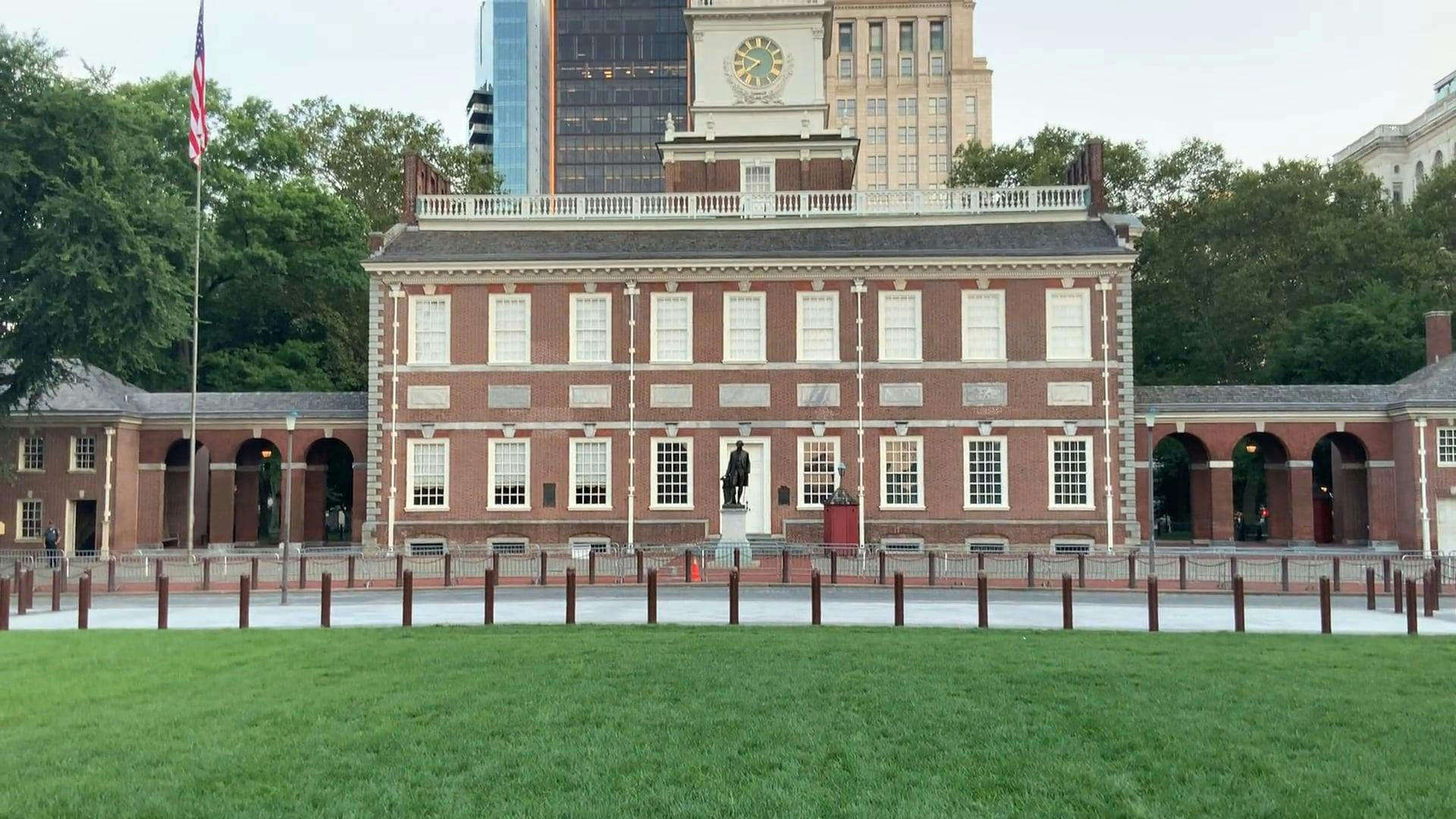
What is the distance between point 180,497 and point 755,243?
2169 cm

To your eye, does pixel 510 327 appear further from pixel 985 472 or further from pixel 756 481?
pixel 985 472

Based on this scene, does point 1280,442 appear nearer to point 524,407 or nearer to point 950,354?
point 950,354

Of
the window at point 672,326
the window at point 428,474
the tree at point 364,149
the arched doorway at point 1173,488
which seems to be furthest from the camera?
the tree at point 364,149

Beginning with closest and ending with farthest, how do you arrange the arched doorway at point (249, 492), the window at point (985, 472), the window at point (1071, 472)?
1. the window at point (1071, 472)
2. the window at point (985, 472)
3. the arched doorway at point (249, 492)

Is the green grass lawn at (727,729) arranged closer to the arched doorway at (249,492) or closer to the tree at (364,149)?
the arched doorway at (249,492)

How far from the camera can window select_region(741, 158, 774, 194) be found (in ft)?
142

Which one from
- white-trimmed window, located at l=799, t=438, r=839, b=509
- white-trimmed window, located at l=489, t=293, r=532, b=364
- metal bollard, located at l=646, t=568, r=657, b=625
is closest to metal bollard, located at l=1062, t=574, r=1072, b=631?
metal bollard, located at l=646, t=568, r=657, b=625

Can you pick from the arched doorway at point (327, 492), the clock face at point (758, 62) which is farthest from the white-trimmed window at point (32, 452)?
the clock face at point (758, 62)

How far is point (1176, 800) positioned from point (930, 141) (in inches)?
5144

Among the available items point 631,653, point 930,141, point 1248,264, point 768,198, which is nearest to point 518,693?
point 631,653

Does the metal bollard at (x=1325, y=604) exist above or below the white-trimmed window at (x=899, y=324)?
below

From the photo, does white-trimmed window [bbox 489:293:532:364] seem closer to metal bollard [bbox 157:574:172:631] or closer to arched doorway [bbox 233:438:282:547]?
arched doorway [bbox 233:438:282:547]

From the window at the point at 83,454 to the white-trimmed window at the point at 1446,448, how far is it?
4029 cm

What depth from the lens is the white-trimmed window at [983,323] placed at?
118 ft
